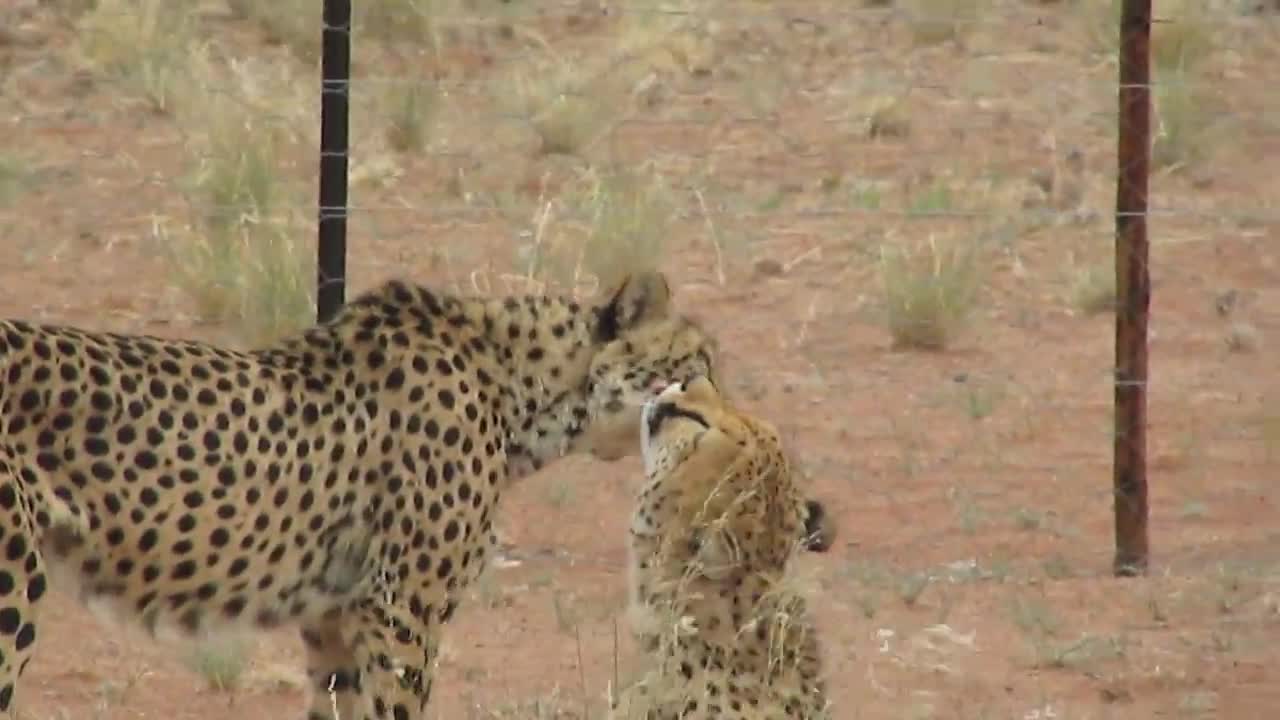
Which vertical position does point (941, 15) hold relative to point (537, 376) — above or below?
above

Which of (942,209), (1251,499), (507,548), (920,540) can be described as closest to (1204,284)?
(942,209)

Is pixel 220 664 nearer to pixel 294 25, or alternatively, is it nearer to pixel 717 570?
pixel 717 570

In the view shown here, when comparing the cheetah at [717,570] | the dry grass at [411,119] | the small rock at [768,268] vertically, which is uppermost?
the dry grass at [411,119]

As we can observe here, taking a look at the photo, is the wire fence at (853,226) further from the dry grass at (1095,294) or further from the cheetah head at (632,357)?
the cheetah head at (632,357)

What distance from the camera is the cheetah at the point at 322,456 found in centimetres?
530

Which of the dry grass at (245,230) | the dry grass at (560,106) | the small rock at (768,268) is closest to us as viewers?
the dry grass at (245,230)

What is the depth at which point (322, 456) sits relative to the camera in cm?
576

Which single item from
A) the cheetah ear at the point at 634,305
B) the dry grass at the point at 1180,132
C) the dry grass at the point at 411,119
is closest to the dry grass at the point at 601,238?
the dry grass at the point at 411,119

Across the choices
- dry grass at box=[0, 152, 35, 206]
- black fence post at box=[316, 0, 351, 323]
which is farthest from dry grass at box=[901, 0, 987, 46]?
black fence post at box=[316, 0, 351, 323]

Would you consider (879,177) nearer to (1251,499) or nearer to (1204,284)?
(1204,284)

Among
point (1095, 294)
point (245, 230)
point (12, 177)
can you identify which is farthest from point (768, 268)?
point (12, 177)

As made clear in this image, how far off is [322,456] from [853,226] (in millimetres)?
5692

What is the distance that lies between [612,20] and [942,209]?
345 centimetres

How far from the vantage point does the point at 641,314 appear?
617 centimetres
